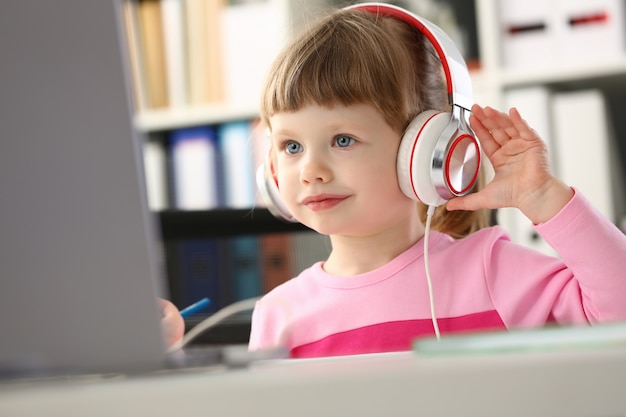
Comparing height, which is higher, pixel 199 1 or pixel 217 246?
pixel 199 1

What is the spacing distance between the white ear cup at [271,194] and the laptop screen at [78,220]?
0.62 meters

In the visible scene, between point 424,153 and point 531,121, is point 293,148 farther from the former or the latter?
point 531,121

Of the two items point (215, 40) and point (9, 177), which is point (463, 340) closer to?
point (9, 177)

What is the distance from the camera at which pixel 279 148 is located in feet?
3.28

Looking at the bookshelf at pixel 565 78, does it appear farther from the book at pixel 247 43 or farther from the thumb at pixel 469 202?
the thumb at pixel 469 202

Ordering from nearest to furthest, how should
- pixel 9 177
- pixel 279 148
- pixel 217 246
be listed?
pixel 9 177, pixel 279 148, pixel 217 246

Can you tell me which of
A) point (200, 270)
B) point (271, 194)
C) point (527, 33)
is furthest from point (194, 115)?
point (271, 194)

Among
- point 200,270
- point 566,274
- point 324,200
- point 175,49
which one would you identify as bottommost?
point 200,270

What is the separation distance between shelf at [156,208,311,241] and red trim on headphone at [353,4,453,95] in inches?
15.0

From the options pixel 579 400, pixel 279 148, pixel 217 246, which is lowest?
pixel 217 246

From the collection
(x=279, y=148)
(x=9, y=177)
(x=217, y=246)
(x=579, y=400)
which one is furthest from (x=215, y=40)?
(x=579, y=400)

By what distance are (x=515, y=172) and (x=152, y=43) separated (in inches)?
71.8

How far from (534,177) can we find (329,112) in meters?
0.25

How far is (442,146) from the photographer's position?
0.87 metres
